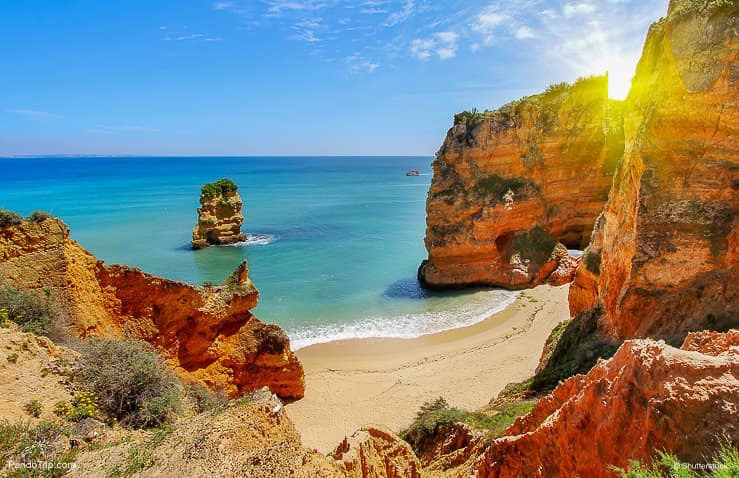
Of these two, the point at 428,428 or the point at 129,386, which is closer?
the point at 129,386

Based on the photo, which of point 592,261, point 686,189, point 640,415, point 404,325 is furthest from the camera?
point 404,325

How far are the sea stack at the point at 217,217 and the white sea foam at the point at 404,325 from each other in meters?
22.2

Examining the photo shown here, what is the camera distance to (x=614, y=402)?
4352mm

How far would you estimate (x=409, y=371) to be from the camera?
53.5 feet

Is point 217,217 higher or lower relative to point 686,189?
lower

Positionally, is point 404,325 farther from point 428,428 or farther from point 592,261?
point 428,428

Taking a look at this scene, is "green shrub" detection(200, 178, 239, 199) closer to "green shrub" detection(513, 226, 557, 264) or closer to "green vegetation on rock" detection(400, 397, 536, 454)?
"green shrub" detection(513, 226, 557, 264)

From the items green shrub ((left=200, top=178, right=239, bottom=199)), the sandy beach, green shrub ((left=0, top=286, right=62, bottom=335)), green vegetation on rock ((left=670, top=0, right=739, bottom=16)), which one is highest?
green vegetation on rock ((left=670, top=0, right=739, bottom=16))

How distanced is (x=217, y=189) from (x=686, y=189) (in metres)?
36.5

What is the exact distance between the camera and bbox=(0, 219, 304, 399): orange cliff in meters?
9.64

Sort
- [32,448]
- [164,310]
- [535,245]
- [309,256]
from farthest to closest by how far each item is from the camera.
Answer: [309,256], [535,245], [164,310], [32,448]

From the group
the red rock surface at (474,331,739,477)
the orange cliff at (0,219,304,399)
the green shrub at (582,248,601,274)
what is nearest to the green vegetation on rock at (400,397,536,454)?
the red rock surface at (474,331,739,477)

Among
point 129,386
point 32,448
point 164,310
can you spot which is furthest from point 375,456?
point 164,310

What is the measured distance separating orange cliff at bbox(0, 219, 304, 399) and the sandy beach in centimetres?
187
